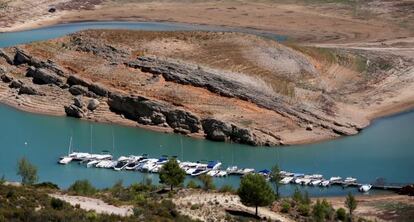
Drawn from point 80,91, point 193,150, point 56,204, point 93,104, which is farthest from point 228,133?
point 56,204

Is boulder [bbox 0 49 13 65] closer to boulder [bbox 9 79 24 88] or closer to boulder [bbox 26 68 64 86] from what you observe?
boulder [bbox 9 79 24 88]

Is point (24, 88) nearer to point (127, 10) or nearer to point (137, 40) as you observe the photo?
point (137, 40)

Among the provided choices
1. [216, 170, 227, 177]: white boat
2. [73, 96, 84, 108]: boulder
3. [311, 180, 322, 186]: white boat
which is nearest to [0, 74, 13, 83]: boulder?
[73, 96, 84, 108]: boulder

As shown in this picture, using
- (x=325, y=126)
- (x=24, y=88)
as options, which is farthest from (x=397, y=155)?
(x=24, y=88)

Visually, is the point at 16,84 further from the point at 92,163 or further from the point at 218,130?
the point at 92,163

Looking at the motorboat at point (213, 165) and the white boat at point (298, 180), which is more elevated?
→ the motorboat at point (213, 165)

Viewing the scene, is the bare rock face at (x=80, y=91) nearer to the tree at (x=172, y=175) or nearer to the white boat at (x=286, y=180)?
the white boat at (x=286, y=180)

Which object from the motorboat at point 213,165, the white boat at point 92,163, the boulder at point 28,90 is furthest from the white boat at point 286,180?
the boulder at point 28,90
